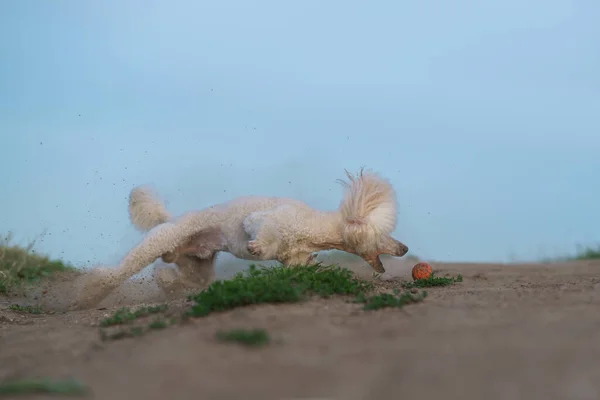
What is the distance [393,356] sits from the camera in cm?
345

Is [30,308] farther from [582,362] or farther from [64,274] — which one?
[582,362]

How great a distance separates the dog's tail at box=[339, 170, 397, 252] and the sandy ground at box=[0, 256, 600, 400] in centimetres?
200

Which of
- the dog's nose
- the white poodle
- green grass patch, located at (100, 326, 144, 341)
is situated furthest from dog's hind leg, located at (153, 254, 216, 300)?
green grass patch, located at (100, 326, 144, 341)

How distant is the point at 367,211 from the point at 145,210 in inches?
117

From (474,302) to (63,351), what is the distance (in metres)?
3.17

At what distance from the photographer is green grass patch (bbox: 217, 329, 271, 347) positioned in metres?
3.80

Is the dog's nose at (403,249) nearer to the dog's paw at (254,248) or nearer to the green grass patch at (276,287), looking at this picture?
the green grass patch at (276,287)

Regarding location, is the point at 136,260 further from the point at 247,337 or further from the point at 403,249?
the point at 247,337

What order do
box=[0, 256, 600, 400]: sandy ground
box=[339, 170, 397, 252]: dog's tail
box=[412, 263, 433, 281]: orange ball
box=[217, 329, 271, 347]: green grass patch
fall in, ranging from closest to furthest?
box=[0, 256, 600, 400]: sandy ground
box=[217, 329, 271, 347]: green grass patch
box=[339, 170, 397, 252]: dog's tail
box=[412, 263, 433, 281]: orange ball

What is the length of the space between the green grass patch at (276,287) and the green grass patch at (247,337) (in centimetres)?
114

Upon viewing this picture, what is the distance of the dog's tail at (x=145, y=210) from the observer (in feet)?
28.2

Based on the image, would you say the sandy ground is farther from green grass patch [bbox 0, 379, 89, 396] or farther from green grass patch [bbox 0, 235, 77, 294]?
green grass patch [bbox 0, 235, 77, 294]

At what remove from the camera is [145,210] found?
8586 millimetres

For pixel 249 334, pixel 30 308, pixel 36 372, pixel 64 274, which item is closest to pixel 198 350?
pixel 249 334
